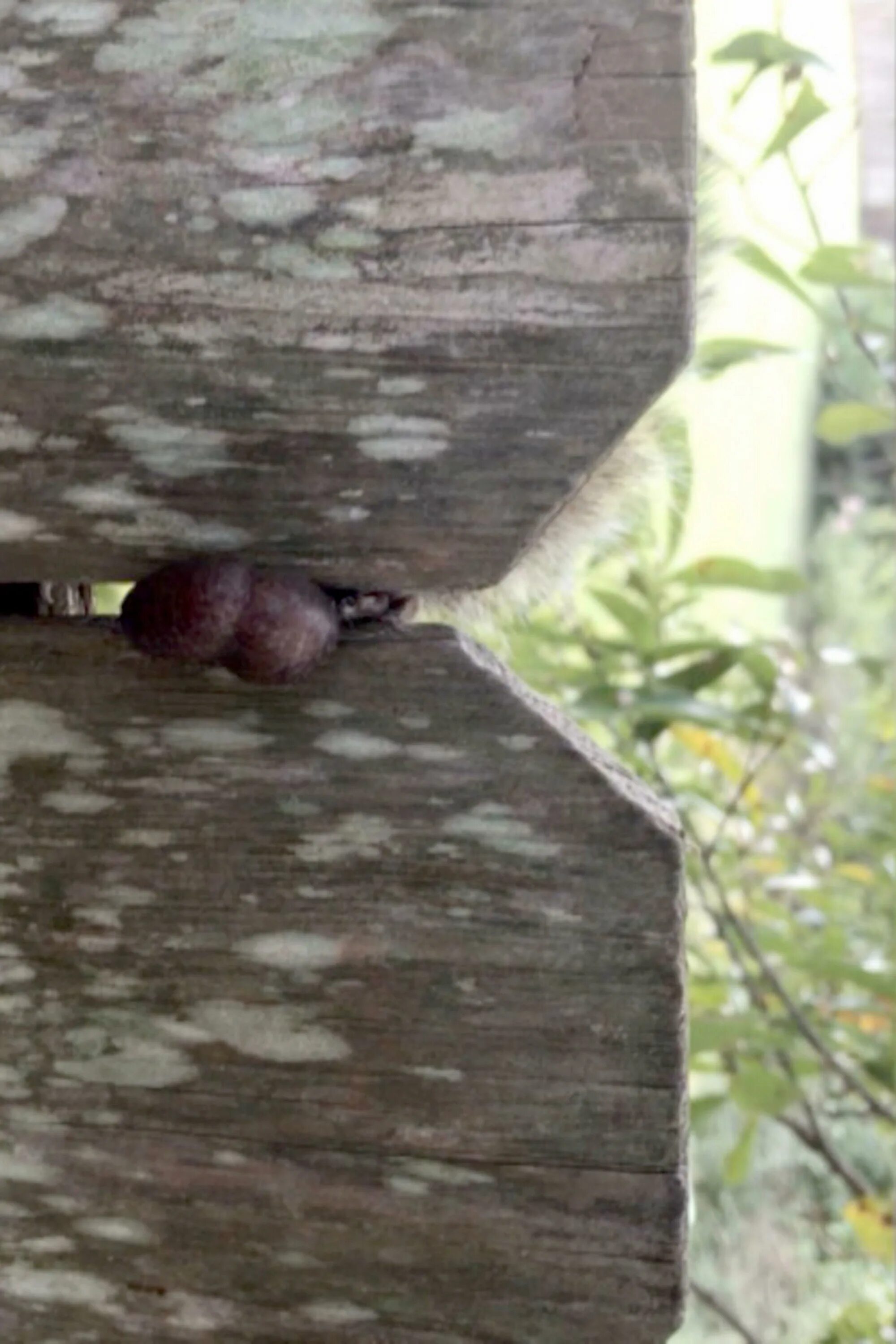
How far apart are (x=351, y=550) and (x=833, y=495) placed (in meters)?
6.09

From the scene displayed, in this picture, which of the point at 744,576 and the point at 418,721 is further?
the point at 744,576

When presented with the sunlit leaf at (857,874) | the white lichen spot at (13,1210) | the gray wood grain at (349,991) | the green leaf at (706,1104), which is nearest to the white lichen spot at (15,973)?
the gray wood grain at (349,991)

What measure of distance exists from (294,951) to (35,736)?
0.14 metres

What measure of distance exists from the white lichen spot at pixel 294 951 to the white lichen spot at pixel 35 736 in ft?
0.33

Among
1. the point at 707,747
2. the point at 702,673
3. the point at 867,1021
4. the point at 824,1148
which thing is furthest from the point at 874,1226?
the point at 702,673

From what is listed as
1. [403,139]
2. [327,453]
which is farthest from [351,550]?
[403,139]

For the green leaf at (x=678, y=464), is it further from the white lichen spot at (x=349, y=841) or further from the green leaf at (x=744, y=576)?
the white lichen spot at (x=349, y=841)

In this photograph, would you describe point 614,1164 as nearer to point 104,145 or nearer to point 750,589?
point 104,145

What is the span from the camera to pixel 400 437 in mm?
490

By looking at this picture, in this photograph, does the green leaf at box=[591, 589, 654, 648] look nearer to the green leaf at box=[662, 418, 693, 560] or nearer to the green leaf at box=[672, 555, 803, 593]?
the green leaf at box=[672, 555, 803, 593]

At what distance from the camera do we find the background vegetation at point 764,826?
112 centimetres

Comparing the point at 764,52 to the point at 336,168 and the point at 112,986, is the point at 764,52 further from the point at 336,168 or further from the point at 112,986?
the point at 112,986

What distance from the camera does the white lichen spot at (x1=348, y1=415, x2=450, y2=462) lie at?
487 millimetres

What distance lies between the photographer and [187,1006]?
1.81 feet
